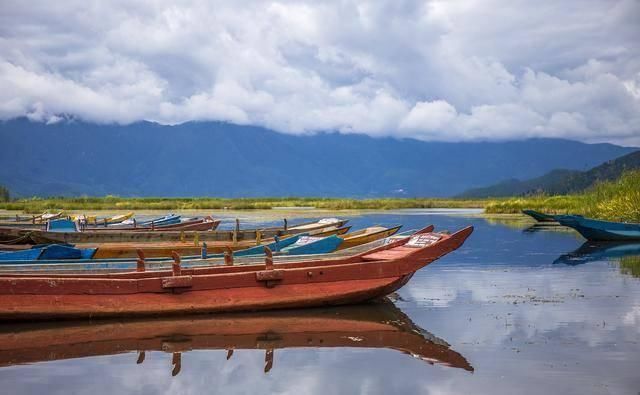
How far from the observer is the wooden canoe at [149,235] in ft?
72.3

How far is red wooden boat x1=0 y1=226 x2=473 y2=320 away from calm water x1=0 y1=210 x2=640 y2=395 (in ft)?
0.84

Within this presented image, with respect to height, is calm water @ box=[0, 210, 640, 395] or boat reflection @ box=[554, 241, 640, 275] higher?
boat reflection @ box=[554, 241, 640, 275]

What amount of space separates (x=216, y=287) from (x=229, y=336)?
4.46 ft

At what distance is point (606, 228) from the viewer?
2723cm

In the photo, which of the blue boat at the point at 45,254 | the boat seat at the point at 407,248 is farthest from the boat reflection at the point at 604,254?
the blue boat at the point at 45,254

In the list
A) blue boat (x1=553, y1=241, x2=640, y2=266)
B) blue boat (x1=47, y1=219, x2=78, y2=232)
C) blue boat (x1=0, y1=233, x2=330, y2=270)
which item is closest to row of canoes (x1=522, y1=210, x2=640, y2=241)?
blue boat (x1=553, y1=241, x2=640, y2=266)

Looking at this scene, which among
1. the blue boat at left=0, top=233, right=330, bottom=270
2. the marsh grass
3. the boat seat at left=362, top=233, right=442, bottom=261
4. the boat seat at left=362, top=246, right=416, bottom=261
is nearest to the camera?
the boat seat at left=362, top=246, right=416, bottom=261

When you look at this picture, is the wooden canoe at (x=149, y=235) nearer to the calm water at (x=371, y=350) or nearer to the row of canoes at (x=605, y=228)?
the calm water at (x=371, y=350)

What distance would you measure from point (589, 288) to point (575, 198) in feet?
108

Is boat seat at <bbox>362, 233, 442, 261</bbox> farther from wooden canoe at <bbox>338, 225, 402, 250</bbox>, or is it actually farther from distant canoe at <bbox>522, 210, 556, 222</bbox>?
distant canoe at <bbox>522, 210, 556, 222</bbox>

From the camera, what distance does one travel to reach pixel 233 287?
505 inches

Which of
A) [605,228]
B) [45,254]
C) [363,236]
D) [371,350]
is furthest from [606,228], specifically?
[45,254]

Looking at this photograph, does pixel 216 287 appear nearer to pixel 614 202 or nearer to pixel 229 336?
pixel 229 336

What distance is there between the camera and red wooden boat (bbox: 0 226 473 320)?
1222 centimetres
